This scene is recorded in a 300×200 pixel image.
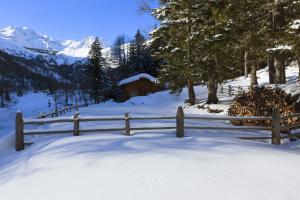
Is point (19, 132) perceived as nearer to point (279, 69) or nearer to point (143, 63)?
point (279, 69)

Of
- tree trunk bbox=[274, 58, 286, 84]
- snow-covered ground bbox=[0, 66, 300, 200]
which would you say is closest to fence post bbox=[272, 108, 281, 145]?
snow-covered ground bbox=[0, 66, 300, 200]

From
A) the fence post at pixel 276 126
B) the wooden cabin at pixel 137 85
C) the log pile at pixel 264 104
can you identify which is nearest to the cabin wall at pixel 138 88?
the wooden cabin at pixel 137 85

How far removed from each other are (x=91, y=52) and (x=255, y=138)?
65.4m

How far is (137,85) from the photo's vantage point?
211 ft

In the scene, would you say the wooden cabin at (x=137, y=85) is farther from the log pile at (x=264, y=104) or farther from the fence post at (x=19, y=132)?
the fence post at (x=19, y=132)

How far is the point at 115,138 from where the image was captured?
1307 centimetres

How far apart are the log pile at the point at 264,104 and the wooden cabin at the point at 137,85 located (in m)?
43.7

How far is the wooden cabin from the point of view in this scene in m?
63.7

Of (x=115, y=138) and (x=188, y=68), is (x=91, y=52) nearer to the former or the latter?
(x=188, y=68)

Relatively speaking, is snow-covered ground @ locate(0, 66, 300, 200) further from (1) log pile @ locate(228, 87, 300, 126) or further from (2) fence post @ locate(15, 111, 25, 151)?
(1) log pile @ locate(228, 87, 300, 126)

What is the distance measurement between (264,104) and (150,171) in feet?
35.1

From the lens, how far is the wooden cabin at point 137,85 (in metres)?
63.7

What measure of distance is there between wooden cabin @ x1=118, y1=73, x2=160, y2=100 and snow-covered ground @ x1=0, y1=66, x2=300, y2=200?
5117 cm

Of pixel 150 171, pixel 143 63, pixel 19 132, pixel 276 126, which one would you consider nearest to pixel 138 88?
pixel 143 63
